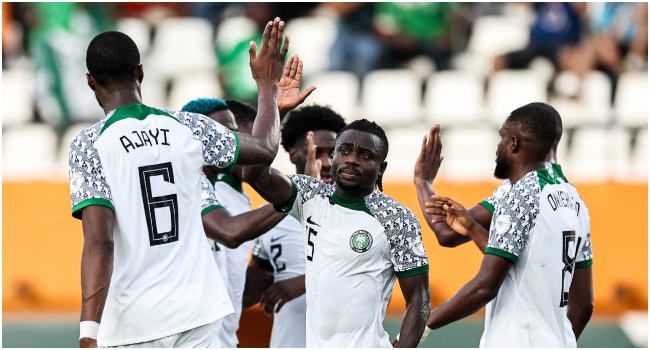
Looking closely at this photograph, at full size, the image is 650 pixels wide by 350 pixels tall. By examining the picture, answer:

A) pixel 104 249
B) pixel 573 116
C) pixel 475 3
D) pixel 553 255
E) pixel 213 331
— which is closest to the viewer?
pixel 104 249

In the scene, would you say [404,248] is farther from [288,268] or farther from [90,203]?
[288,268]

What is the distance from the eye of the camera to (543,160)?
5.21 m

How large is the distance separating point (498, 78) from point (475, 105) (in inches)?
19.7

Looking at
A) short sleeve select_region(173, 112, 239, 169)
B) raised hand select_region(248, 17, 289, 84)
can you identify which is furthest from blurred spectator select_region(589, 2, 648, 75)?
short sleeve select_region(173, 112, 239, 169)

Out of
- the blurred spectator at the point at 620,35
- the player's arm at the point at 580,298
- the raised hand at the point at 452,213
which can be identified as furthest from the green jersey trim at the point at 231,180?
the blurred spectator at the point at 620,35

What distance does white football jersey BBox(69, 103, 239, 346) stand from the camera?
3980 millimetres

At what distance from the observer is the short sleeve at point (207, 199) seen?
18.0ft

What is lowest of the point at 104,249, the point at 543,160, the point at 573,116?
the point at 104,249

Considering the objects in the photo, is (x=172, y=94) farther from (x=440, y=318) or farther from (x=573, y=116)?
(x=440, y=318)

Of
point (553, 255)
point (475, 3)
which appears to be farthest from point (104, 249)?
point (475, 3)

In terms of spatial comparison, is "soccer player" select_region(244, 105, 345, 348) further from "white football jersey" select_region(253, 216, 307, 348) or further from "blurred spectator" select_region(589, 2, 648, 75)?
"blurred spectator" select_region(589, 2, 648, 75)

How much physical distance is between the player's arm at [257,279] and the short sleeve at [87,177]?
2644mm

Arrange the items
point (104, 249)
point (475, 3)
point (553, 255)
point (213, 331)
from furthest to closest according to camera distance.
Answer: point (475, 3), point (553, 255), point (213, 331), point (104, 249)

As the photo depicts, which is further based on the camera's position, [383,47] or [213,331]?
[383,47]
